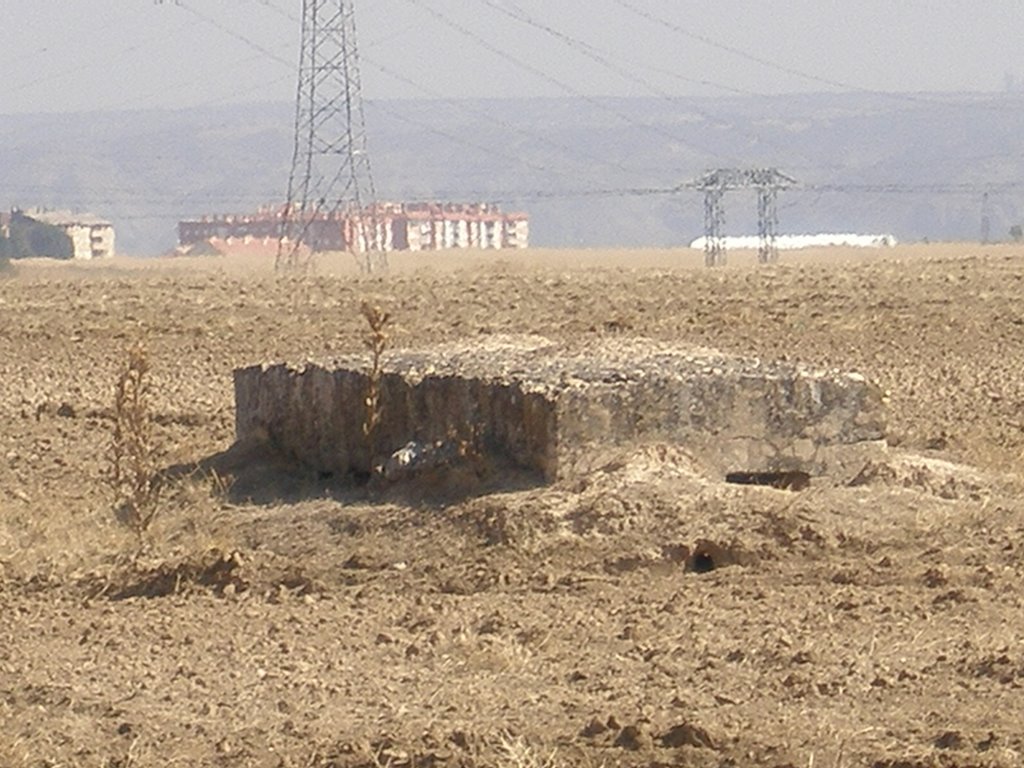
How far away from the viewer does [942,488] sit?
1149 cm

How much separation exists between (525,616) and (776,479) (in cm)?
283

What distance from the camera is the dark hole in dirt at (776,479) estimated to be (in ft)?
38.2

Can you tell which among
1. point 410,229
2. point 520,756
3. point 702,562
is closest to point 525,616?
point 702,562

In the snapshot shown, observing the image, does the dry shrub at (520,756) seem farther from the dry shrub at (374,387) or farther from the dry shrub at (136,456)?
the dry shrub at (374,387)

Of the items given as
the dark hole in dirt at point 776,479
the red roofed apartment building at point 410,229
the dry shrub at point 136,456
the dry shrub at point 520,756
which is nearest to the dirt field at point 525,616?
the dry shrub at point 520,756

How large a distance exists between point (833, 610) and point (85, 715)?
9.34ft

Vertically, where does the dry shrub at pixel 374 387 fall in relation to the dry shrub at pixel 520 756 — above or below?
above

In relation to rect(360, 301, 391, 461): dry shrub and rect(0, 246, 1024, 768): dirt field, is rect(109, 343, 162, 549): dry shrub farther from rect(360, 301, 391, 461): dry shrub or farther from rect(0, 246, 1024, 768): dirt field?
rect(360, 301, 391, 461): dry shrub

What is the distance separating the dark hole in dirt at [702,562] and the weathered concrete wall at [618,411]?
112cm

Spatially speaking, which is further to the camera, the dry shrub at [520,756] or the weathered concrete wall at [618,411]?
the weathered concrete wall at [618,411]

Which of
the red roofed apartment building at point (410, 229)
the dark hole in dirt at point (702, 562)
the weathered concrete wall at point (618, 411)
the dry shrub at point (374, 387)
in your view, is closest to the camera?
the dark hole in dirt at point (702, 562)

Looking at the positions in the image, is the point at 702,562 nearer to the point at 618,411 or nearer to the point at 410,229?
the point at 618,411

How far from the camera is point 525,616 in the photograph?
30.2 feet

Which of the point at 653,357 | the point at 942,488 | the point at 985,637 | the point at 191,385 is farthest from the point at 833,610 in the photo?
the point at 191,385
